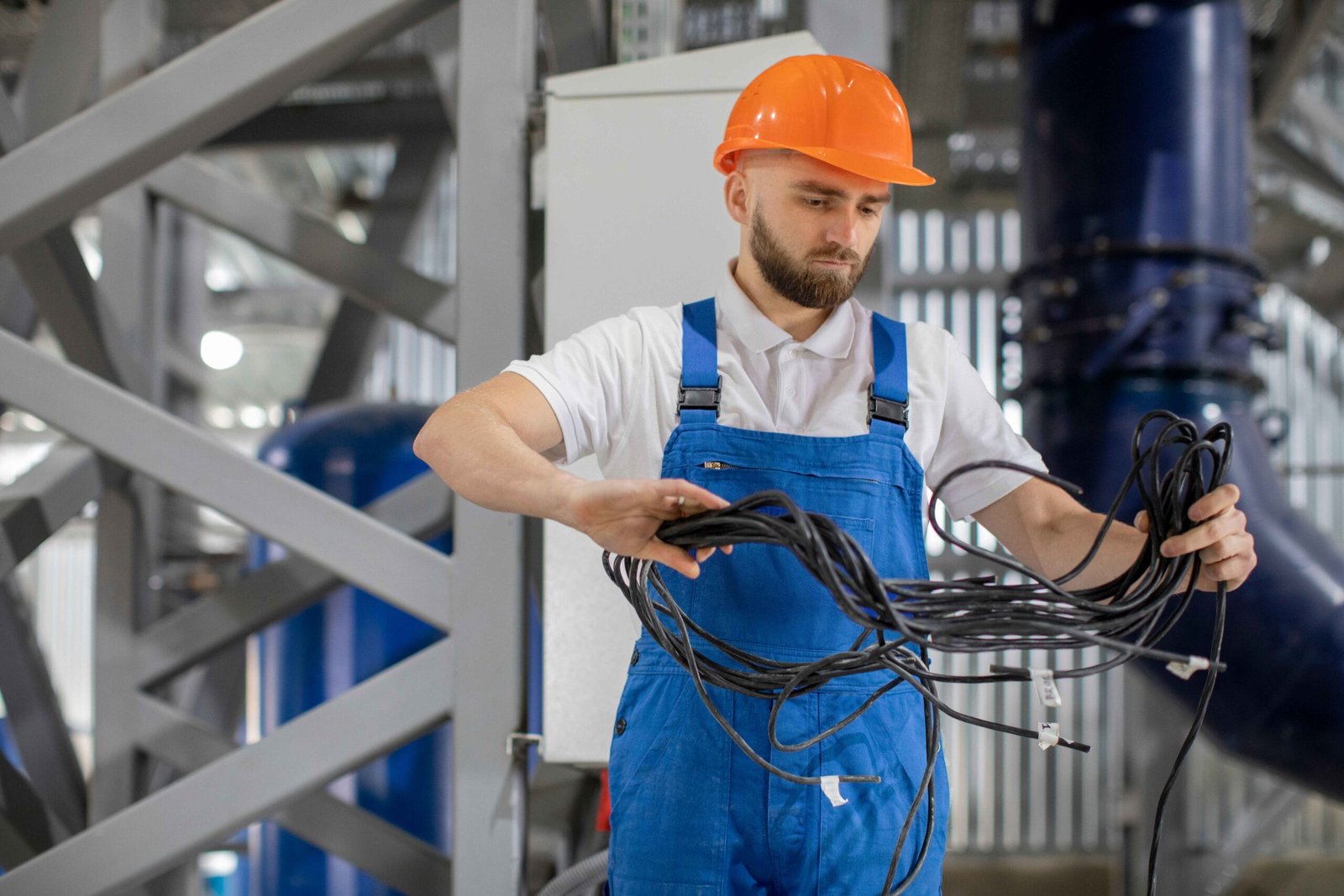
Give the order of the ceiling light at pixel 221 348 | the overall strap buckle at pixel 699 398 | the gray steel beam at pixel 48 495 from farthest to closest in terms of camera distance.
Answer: the ceiling light at pixel 221 348
the gray steel beam at pixel 48 495
the overall strap buckle at pixel 699 398

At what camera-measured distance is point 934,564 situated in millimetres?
6219

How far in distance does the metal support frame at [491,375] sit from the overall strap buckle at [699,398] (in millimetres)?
610

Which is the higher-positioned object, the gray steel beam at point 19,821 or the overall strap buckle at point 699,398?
the overall strap buckle at point 699,398

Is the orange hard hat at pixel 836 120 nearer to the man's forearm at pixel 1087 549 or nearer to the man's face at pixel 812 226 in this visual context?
the man's face at pixel 812 226

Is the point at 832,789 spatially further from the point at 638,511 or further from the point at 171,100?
the point at 171,100

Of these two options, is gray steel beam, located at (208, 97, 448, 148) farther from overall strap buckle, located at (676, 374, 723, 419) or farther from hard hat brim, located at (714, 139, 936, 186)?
overall strap buckle, located at (676, 374, 723, 419)

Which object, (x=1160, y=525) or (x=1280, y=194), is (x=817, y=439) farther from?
(x=1280, y=194)

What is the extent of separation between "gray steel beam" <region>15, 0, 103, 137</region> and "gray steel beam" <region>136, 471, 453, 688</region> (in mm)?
1251

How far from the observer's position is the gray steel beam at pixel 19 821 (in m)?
2.58

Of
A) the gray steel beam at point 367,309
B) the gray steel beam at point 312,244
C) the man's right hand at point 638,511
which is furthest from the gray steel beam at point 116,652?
the man's right hand at point 638,511

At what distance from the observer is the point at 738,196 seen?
5.50ft

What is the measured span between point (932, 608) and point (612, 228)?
1.09 m

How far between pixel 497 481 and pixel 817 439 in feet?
1.50

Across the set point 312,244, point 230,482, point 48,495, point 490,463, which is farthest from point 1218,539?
point 48,495
